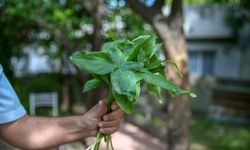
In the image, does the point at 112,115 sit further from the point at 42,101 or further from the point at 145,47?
the point at 42,101

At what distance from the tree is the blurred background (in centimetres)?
1

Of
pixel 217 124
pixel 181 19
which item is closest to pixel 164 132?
pixel 217 124

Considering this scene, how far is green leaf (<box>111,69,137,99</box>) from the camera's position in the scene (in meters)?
1.25

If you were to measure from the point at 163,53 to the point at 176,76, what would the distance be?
0.98 meters

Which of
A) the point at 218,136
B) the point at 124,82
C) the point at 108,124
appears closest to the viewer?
the point at 124,82

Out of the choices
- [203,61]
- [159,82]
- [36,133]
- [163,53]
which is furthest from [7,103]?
[203,61]

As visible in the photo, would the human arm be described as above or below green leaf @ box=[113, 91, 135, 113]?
below

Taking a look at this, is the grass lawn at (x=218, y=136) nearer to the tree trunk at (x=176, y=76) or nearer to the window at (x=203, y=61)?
the tree trunk at (x=176, y=76)

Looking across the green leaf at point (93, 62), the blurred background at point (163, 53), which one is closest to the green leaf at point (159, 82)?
the green leaf at point (93, 62)

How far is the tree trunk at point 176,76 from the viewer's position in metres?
4.58

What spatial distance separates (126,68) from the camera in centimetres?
130

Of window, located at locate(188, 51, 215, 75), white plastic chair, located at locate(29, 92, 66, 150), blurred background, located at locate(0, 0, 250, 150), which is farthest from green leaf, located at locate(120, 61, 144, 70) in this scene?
window, located at locate(188, 51, 215, 75)

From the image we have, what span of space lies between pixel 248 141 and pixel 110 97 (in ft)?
24.9

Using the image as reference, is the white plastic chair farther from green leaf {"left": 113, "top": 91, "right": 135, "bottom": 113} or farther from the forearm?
green leaf {"left": 113, "top": 91, "right": 135, "bottom": 113}
